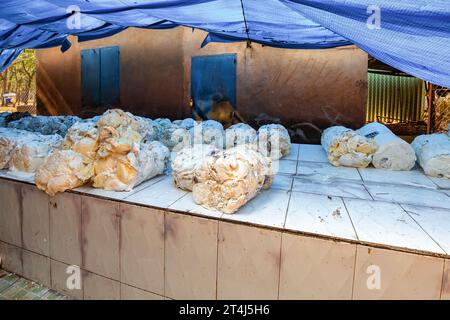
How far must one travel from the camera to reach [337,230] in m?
1.33

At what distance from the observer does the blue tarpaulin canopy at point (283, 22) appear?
148cm

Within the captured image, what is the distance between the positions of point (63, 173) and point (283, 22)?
2.47 metres

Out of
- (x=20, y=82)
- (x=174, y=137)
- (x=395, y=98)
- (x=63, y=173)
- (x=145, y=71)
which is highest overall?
(x=20, y=82)

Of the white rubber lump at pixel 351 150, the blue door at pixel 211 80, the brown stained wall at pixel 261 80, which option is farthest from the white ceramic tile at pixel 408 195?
the blue door at pixel 211 80

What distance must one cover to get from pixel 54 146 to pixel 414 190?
3161mm

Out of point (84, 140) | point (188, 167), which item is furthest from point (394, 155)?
point (84, 140)

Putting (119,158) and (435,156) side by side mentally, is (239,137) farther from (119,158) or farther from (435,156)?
(435,156)

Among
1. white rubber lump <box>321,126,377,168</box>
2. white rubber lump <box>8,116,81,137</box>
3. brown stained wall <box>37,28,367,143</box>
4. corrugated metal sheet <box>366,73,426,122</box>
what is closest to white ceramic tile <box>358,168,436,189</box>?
white rubber lump <box>321,126,377,168</box>

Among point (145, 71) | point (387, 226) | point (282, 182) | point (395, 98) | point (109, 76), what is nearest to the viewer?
point (387, 226)

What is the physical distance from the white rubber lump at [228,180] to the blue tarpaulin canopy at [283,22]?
43.2 inches

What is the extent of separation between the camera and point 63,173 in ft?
6.11

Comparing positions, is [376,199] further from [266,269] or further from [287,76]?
[287,76]

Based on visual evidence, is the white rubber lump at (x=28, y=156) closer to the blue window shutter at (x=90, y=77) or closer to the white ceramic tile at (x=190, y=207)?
the white ceramic tile at (x=190, y=207)
